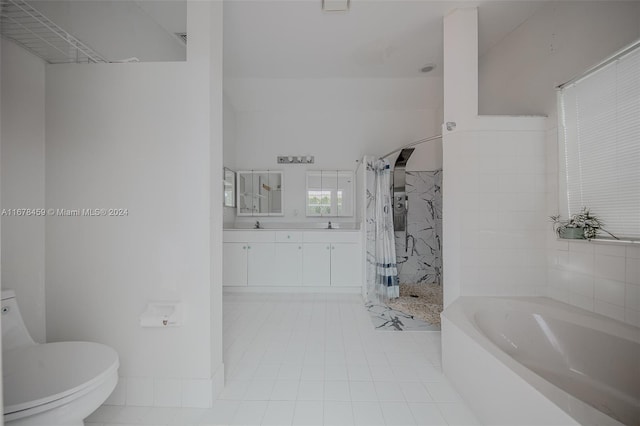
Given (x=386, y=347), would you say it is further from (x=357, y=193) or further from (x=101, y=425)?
(x=357, y=193)

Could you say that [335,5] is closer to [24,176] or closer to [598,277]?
[24,176]

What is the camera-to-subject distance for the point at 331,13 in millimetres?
2131

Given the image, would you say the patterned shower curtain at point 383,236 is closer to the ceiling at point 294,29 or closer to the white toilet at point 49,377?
the ceiling at point 294,29

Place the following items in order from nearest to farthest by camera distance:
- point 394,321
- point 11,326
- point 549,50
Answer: point 11,326 < point 549,50 < point 394,321

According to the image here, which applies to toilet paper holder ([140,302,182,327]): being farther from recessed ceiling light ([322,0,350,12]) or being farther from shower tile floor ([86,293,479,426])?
recessed ceiling light ([322,0,350,12])

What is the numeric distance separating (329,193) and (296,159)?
73 cm

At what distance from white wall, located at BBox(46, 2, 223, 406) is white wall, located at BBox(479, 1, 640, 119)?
2.41 meters

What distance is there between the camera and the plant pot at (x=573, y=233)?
1.63 m

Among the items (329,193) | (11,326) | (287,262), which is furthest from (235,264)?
(11,326)

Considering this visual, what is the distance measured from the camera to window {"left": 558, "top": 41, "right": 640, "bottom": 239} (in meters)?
1.41

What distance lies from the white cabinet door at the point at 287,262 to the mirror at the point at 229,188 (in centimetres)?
104

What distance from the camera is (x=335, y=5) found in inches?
80.1

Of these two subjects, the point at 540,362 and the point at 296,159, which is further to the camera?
the point at 296,159

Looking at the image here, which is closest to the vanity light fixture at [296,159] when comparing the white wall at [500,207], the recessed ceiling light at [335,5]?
the recessed ceiling light at [335,5]
